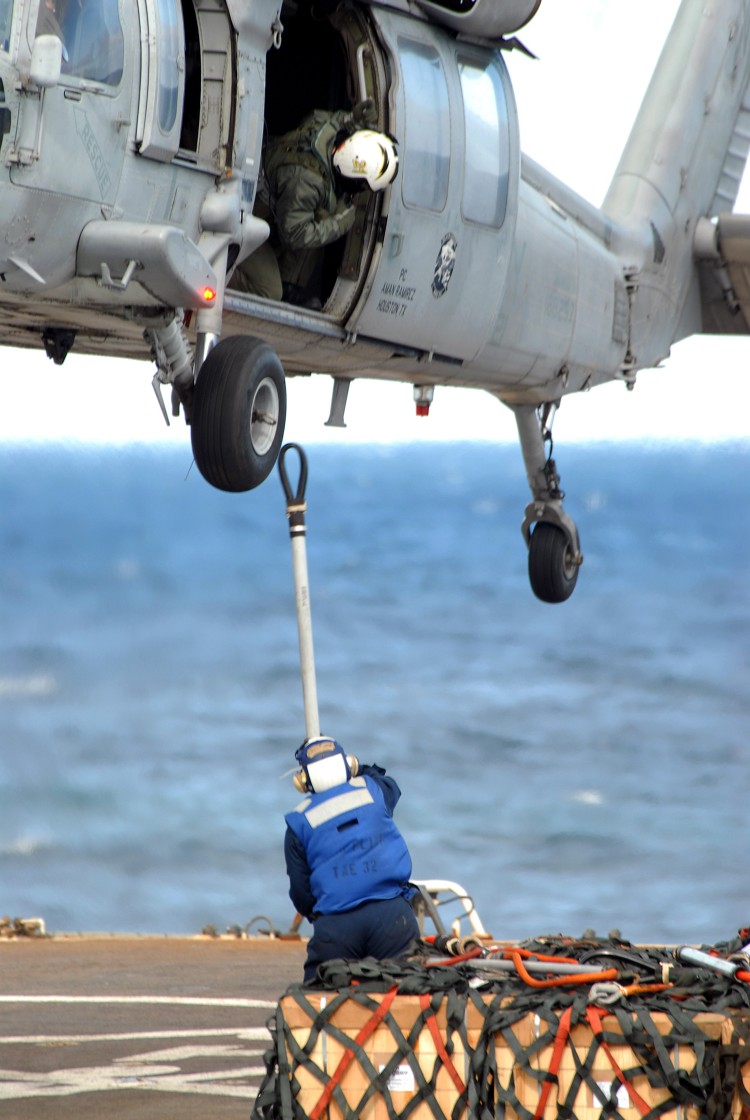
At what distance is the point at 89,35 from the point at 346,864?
3.84 meters

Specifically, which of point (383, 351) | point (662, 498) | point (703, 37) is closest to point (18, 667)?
point (662, 498)

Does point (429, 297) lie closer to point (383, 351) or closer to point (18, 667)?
point (383, 351)

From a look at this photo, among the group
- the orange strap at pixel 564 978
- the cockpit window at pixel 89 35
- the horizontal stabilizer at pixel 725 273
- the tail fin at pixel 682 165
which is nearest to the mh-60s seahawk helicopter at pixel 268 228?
the cockpit window at pixel 89 35

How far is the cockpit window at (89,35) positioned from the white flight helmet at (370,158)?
1.91 meters

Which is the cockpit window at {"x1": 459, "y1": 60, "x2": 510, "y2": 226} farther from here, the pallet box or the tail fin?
the pallet box

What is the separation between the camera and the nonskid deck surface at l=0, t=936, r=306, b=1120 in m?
7.55

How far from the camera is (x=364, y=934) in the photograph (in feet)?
23.5

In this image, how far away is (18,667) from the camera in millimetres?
55469

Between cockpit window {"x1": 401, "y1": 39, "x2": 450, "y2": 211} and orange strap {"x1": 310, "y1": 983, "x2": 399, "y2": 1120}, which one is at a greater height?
cockpit window {"x1": 401, "y1": 39, "x2": 450, "y2": 211}

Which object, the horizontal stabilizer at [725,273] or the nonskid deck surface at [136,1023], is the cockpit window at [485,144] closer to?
the nonskid deck surface at [136,1023]

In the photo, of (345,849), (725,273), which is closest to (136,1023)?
→ (345,849)

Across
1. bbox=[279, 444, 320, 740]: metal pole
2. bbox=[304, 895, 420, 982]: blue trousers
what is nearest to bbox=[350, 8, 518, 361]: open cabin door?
bbox=[279, 444, 320, 740]: metal pole

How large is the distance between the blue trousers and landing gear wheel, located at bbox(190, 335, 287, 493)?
2.51 m

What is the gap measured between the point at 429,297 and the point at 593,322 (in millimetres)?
3543
